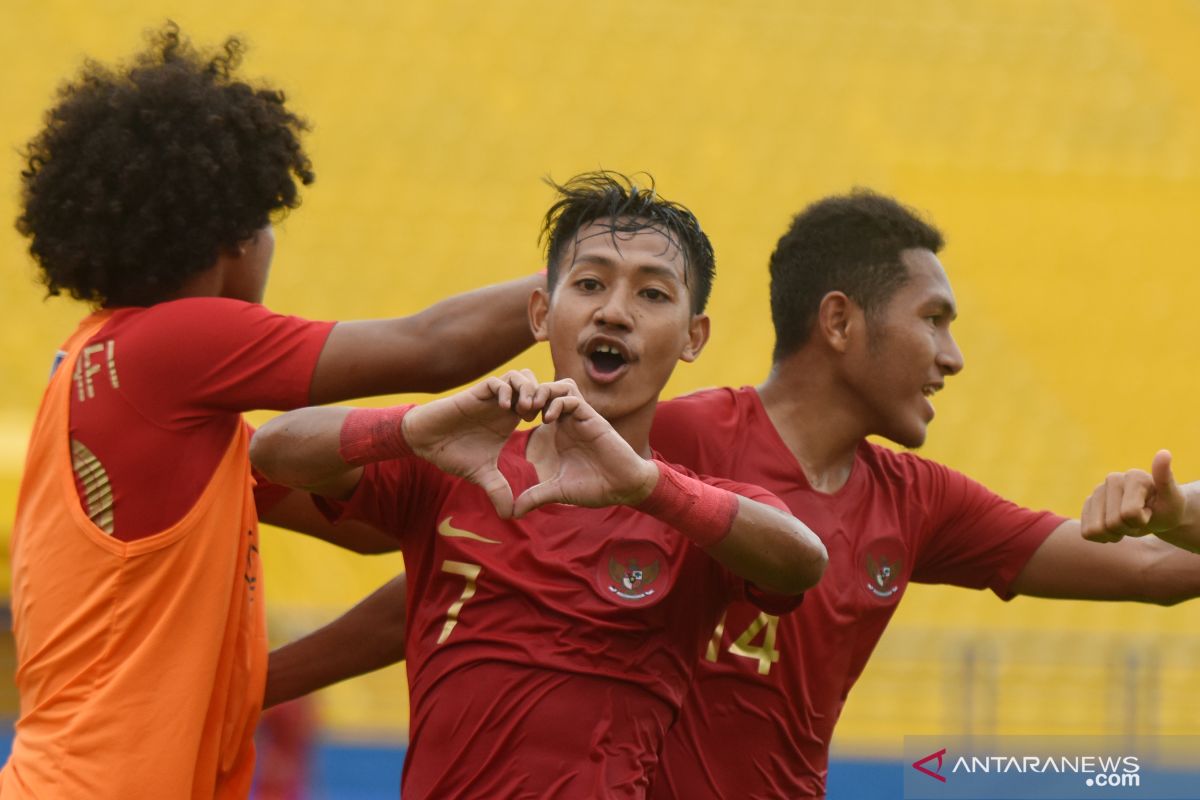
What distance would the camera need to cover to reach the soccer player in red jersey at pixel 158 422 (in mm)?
2693

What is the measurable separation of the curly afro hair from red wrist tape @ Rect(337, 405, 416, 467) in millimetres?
577

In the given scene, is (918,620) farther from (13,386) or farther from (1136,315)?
(13,386)

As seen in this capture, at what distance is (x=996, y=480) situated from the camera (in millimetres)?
11805

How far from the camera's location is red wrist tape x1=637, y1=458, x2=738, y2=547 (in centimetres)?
243

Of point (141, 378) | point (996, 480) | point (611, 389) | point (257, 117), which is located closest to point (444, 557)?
point (611, 389)

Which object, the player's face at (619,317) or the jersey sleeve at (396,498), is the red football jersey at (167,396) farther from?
the player's face at (619,317)

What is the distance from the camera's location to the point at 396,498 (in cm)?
275

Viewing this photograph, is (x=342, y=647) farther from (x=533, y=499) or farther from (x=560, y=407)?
(x=560, y=407)

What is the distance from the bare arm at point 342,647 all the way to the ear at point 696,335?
0.83m

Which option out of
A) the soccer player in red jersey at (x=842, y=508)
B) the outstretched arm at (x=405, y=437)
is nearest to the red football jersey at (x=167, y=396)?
the outstretched arm at (x=405, y=437)

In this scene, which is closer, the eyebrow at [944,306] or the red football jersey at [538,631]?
the red football jersey at [538,631]

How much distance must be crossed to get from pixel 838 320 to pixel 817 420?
0.78ft

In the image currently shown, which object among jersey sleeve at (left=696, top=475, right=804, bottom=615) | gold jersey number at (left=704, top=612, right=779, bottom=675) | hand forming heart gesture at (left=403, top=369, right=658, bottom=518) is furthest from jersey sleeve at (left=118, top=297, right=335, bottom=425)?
gold jersey number at (left=704, top=612, right=779, bottom=675)

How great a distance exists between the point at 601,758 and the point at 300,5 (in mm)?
10721
